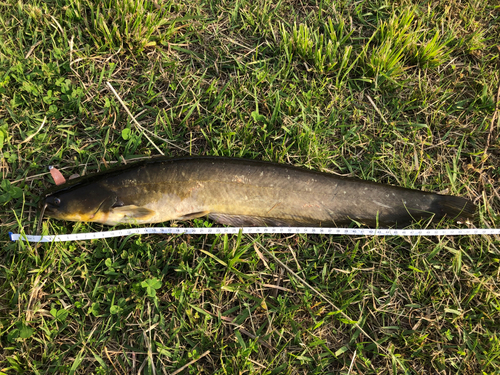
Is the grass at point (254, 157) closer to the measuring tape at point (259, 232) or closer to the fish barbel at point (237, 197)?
the measuring tape at point (259, 232)

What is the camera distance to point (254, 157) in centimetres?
316

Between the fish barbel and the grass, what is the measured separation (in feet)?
0.59

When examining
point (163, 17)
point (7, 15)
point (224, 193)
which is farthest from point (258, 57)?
point (7, 15)

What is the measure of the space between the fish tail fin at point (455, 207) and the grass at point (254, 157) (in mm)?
217

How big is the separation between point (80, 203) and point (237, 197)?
1.23 metres

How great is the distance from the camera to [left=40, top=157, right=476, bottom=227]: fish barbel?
9.06 ft

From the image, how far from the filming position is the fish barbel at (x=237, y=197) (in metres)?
2.76

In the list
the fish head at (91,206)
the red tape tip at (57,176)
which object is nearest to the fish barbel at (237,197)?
the fish head at (91,206)

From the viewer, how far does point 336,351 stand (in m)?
2.67

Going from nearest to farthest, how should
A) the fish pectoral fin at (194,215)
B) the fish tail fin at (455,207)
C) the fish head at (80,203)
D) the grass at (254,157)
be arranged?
the grass at (254,157) → the fish head at (80,203) → the fish pectoral fin at (194,215) → the fish tail fin at (455,207)

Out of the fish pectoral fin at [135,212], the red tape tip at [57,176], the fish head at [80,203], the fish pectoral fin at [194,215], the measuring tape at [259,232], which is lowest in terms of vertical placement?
the measuring tape at [259,232]

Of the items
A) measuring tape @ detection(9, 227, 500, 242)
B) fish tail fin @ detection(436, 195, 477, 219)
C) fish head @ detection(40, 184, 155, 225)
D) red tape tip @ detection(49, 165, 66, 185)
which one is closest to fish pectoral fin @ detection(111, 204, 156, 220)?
fish head @ detection(40, 184, 155, 225)

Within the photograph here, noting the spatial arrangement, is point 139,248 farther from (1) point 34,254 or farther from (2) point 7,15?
(2) point 7,15

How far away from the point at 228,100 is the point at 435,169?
2067 mm
